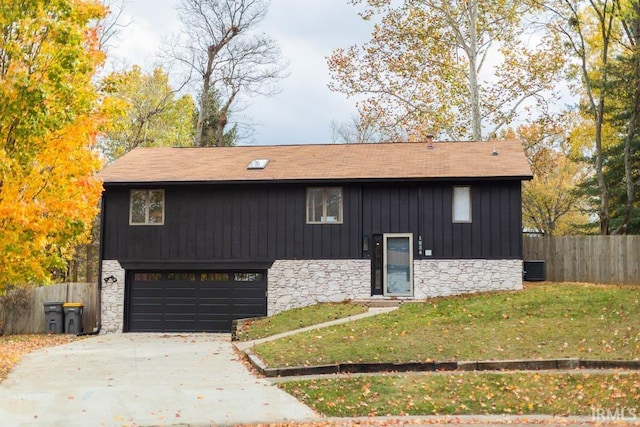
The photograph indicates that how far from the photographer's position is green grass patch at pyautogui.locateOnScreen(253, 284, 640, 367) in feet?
43.4

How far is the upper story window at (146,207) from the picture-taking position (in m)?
22.4

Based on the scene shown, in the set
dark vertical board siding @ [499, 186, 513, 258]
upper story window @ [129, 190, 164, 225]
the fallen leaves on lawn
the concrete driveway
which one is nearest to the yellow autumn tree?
the fallen leaves on lawn

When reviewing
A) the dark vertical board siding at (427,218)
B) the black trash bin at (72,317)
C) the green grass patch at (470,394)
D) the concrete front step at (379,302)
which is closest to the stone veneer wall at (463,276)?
the dark vertical board siding at (427,218)

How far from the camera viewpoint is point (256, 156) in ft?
79.6

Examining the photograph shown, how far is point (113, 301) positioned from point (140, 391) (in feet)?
37.5

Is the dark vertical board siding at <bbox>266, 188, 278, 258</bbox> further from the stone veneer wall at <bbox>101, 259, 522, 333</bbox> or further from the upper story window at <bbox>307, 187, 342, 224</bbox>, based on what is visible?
the upper story window at <bbox>307, 187, 342, 224</bbox>

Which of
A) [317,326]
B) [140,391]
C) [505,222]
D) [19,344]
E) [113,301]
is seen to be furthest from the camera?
[113,301]

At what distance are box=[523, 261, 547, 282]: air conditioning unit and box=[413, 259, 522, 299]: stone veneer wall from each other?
5.71 ft

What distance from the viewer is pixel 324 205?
71.6 ft

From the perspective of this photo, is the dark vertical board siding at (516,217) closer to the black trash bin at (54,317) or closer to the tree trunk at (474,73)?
the tree trunk at (474,73)

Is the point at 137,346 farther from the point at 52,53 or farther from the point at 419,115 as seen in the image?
the point at 419,115

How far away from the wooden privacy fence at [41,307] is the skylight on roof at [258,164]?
6597 millimetres

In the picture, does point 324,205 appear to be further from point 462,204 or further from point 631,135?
point 631,135

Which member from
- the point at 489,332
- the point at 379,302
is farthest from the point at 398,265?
the point at 489,332
